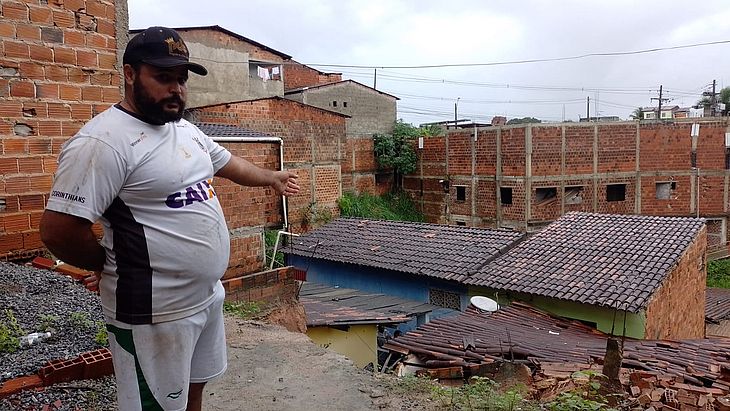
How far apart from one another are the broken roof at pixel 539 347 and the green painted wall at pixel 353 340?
125cm

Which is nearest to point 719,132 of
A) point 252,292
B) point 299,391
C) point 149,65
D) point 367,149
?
point 367,149

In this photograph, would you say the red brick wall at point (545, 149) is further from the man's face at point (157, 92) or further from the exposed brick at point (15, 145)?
the man's face at point (157, 92)

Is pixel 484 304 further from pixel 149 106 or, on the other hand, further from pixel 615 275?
pixel 149 106

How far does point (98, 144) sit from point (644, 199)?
2142cm

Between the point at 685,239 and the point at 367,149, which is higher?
the point at 367,149

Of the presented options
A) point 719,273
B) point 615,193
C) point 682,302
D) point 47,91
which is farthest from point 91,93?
point 719,273

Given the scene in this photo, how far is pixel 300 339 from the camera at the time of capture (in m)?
4.31

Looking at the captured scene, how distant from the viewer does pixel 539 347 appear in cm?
648

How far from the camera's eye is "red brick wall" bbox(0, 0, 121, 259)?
348 cm

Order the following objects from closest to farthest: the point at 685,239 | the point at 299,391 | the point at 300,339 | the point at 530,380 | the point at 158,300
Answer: the point at 158,300 < the point at 299,391 < the point at 300,339 < the point at 530,380 < the point at 685,239

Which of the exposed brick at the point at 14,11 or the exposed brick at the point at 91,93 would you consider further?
the exposed brick at the point at 91,93

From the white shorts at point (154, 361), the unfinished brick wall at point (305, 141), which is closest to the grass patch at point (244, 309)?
the white shorts at point (154, 361)

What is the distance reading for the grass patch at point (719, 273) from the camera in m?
18.9

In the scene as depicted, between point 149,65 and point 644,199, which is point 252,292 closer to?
point 149,65
